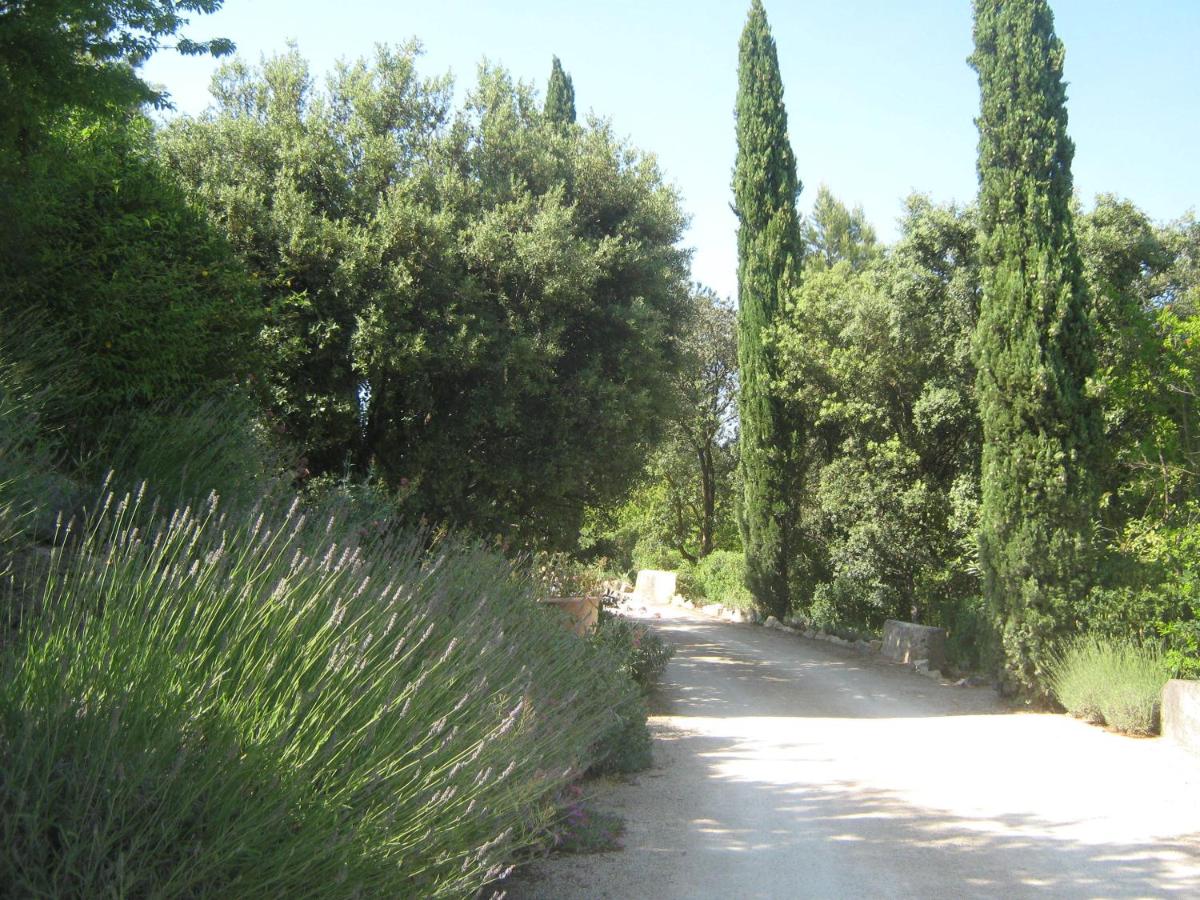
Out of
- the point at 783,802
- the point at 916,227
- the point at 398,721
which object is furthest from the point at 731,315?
the point at 398,721

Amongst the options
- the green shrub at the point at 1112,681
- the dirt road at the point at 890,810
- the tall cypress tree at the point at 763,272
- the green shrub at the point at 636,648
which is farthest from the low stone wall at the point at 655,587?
the green shrub at the point at 1112,681

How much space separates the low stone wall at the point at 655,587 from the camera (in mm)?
28641

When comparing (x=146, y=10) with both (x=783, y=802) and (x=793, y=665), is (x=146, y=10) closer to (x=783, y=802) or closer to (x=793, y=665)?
(x=783, y=802)

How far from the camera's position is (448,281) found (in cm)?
1108

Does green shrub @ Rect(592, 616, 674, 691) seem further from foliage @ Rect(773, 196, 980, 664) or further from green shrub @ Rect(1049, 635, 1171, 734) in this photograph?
foliage @ Rect(773, 196, 980, 664)

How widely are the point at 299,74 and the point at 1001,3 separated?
29.7 feet

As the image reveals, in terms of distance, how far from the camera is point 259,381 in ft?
26.6

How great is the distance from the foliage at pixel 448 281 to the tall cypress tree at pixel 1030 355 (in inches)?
167

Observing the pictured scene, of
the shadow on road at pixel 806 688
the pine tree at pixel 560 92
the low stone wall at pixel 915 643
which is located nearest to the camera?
the shadow on road at pixel 806 688

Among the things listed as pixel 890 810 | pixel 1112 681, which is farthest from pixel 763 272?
pixel 890 810

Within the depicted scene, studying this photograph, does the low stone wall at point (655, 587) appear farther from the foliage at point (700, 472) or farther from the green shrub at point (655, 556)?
the foliage at point (700, 472)

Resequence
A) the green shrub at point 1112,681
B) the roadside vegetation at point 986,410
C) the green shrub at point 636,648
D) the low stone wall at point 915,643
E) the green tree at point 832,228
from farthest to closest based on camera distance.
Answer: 1. the green tree at point 832,228
2. the low stone wall at point 915,643
3. the roadside vegetation at point 986,410
4. the green shrub at point 636,648
5. the green shrub at point 1112,681

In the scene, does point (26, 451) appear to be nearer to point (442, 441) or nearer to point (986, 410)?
point (442, 441)

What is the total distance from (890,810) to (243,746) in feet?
15.6
